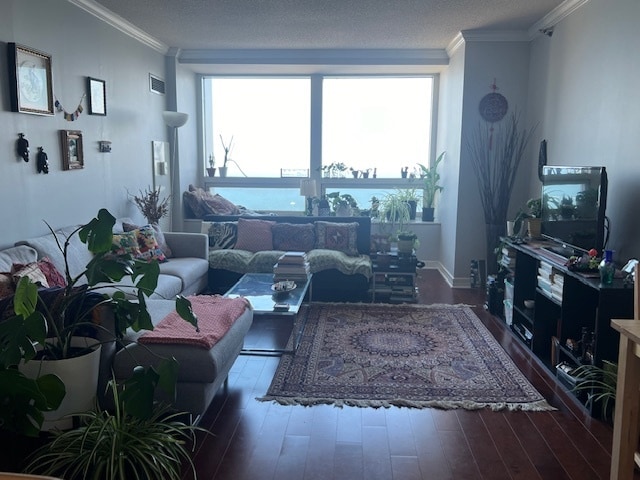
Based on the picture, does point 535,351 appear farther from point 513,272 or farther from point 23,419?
point 23,419

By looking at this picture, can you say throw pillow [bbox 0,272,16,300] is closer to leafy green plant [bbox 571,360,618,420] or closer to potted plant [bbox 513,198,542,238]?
leafy green plant [bbox 571,360,618,420]

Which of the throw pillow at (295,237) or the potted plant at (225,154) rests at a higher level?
the potted plant at (225,154)

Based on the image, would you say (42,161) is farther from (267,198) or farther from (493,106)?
(493,106)

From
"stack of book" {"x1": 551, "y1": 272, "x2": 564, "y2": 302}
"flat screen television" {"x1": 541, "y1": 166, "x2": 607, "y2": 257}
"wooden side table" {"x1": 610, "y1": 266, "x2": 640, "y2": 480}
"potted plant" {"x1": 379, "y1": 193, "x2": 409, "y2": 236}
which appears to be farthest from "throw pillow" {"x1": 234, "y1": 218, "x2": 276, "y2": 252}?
"wooden side table" {"x1": 610, "y1": 266, "x2": 640, "y2": 480}

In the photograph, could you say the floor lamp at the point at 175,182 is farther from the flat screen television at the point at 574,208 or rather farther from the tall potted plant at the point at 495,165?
the flat screen television at the point at 574,208

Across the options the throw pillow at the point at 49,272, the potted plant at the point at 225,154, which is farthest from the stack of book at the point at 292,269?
the potted plant at the point at 225,154

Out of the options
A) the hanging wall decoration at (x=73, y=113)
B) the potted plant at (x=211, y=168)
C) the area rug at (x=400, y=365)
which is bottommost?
the area rug at (x=400, y=365)

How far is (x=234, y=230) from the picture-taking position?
5.34 m

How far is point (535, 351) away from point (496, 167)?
93.2 inches

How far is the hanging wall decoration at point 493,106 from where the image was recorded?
525cm

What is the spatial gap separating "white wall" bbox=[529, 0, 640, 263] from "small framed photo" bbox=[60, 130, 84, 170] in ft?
13.1

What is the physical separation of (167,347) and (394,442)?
120 cm

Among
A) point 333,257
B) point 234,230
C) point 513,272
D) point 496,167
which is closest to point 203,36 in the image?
point 234,230

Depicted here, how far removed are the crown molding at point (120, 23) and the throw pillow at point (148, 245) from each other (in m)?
1.90
